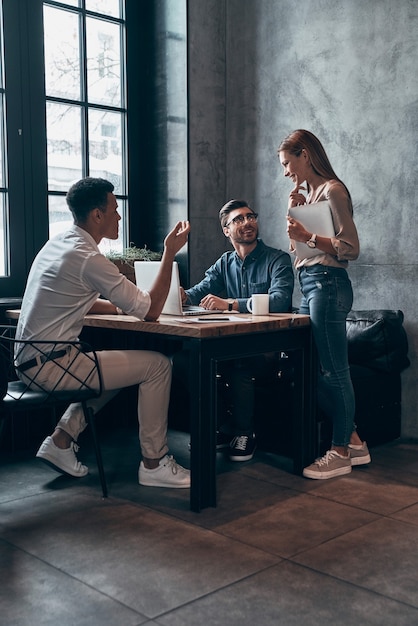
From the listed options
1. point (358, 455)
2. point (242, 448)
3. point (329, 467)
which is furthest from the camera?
point (242, 448)

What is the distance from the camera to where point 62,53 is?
4.59 meters

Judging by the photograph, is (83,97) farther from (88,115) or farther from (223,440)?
(223,440)

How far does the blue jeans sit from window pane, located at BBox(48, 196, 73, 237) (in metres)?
1.81

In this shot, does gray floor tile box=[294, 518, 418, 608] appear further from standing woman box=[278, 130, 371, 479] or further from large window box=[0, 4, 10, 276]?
large window box=[0, 4, 10, 276]

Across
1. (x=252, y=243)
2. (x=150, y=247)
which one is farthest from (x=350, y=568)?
(x=150, y=247)

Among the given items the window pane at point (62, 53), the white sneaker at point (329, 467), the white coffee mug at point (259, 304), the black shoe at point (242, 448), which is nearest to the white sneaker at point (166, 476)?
the black shoe at point (242, 448)

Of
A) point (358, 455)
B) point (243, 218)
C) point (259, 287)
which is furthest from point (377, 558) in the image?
point (243, 218)

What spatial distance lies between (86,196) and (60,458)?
124 cm

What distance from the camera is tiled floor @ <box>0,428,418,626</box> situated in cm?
216

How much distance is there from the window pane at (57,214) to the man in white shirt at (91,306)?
4.38ft

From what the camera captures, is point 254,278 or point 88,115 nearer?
point 254,278

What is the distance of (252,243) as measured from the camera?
4.04m

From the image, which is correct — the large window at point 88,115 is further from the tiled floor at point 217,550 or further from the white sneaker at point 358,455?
the white sneaker at point 358,455

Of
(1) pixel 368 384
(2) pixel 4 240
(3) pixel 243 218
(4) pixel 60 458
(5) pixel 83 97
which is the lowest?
(4) pixel 60 458
